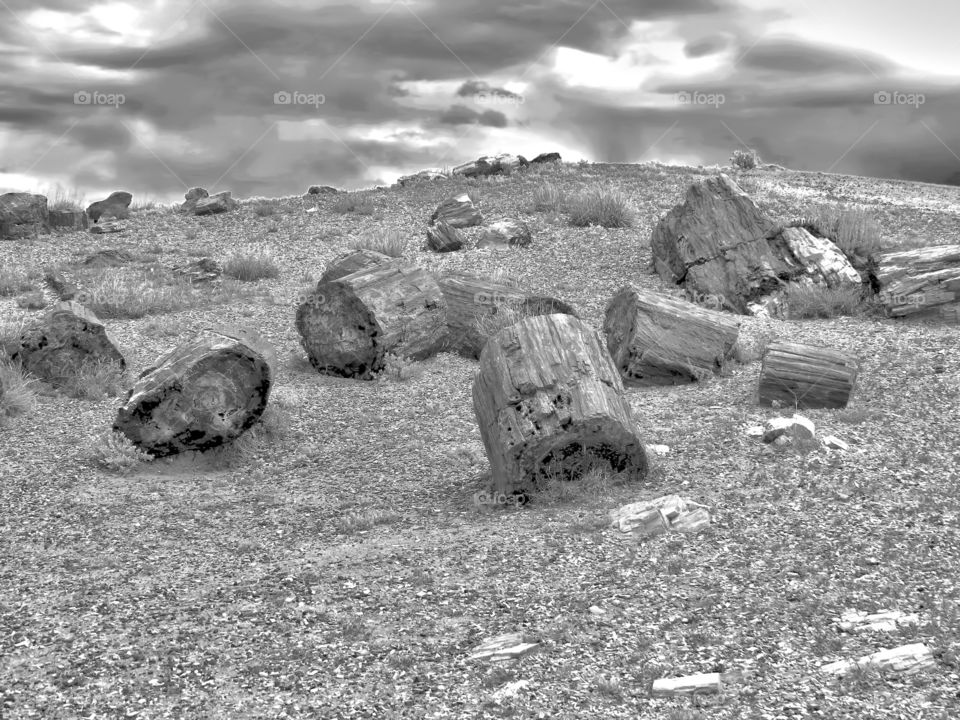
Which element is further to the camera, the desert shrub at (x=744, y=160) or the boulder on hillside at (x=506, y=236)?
the desert shrub at (x=744, y=160)

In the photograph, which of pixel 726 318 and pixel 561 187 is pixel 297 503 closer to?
pixel 726 318

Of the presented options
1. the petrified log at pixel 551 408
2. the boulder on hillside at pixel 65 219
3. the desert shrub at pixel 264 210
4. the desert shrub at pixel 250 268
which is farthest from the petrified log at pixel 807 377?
the boulder on hillside at pixel 65 219

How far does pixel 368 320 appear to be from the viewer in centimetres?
1539

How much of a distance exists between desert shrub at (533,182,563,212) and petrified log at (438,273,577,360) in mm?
10993

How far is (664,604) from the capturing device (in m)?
7.48

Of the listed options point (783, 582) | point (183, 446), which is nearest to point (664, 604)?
point (783, 582)

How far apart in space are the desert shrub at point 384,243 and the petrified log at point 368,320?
730 centimetres

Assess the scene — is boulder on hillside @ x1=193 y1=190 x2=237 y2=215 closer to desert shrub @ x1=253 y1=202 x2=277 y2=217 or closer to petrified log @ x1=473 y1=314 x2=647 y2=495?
desert shrub @ x1=253 y1=202 x2=277 y2=217

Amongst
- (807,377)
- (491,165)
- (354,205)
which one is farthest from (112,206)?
(807,377)

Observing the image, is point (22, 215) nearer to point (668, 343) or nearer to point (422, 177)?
point (422, 177)

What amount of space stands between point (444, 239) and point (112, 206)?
664 inches

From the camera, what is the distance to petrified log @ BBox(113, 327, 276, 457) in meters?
12.1

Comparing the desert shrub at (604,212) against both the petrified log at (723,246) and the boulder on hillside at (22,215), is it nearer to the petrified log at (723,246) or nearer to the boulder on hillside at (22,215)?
the petrified log at (723,246)

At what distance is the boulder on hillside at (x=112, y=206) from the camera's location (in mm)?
34094
